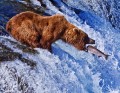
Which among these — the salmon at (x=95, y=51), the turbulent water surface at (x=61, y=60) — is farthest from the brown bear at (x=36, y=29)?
the salmon at (x=95, y=51)

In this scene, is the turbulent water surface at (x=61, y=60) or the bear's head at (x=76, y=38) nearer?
the turbulent water surface at (x=61, y=60)

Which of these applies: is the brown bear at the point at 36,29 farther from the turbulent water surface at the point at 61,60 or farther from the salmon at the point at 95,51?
the salmon at the point at 95,51

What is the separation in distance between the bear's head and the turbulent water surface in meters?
0.09

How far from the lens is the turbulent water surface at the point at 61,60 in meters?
5.71

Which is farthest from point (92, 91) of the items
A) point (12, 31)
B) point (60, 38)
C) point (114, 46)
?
point (114, 46)

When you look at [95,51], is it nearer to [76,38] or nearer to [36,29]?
[76,38]

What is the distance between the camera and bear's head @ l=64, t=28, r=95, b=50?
6.81 metres

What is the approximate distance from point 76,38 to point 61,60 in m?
0.49

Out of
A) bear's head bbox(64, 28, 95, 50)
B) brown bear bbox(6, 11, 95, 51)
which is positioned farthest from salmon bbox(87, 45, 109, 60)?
brown bear bbox(6, 11, 95, 51)

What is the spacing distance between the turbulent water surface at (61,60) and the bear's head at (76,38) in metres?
0.09

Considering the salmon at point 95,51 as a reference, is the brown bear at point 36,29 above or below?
above

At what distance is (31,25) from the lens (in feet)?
21.2

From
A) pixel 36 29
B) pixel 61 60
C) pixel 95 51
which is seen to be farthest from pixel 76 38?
pixel 36 29

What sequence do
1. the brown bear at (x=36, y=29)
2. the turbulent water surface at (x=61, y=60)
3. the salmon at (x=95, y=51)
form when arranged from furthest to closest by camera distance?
the salmon at (x=95, y=51)
the brown bear at (x=36, y=29)
the turbulent water surface at (x=61, y=60)
